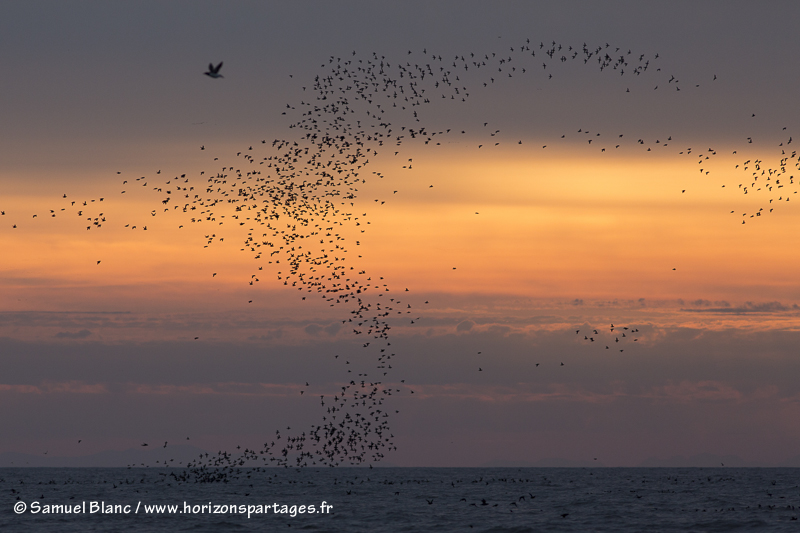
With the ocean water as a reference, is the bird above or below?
above

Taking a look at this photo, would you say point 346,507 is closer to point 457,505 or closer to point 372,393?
point 457,505

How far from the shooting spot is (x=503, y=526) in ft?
225

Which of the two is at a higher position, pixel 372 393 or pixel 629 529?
pixel 372 393

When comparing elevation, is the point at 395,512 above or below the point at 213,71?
below

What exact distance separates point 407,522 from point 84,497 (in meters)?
54.6

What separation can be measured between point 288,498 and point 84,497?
82.4 feet

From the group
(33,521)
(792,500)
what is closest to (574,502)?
(792,500)

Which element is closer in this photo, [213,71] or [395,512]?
[213,71]

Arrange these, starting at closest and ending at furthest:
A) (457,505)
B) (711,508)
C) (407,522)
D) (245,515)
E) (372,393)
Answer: (372,393), (407,522), (245,515), (711,508), (457,505)

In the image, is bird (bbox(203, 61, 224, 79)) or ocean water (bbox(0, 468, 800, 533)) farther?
ocean water (bbox(0, 468, 800, 533))

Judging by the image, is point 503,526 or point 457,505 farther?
point 457,505

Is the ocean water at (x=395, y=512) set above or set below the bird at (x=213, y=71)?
below

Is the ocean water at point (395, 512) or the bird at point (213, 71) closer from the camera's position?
the bird at point (213, 71)

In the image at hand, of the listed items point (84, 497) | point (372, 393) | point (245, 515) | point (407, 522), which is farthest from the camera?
point (84, 497)
